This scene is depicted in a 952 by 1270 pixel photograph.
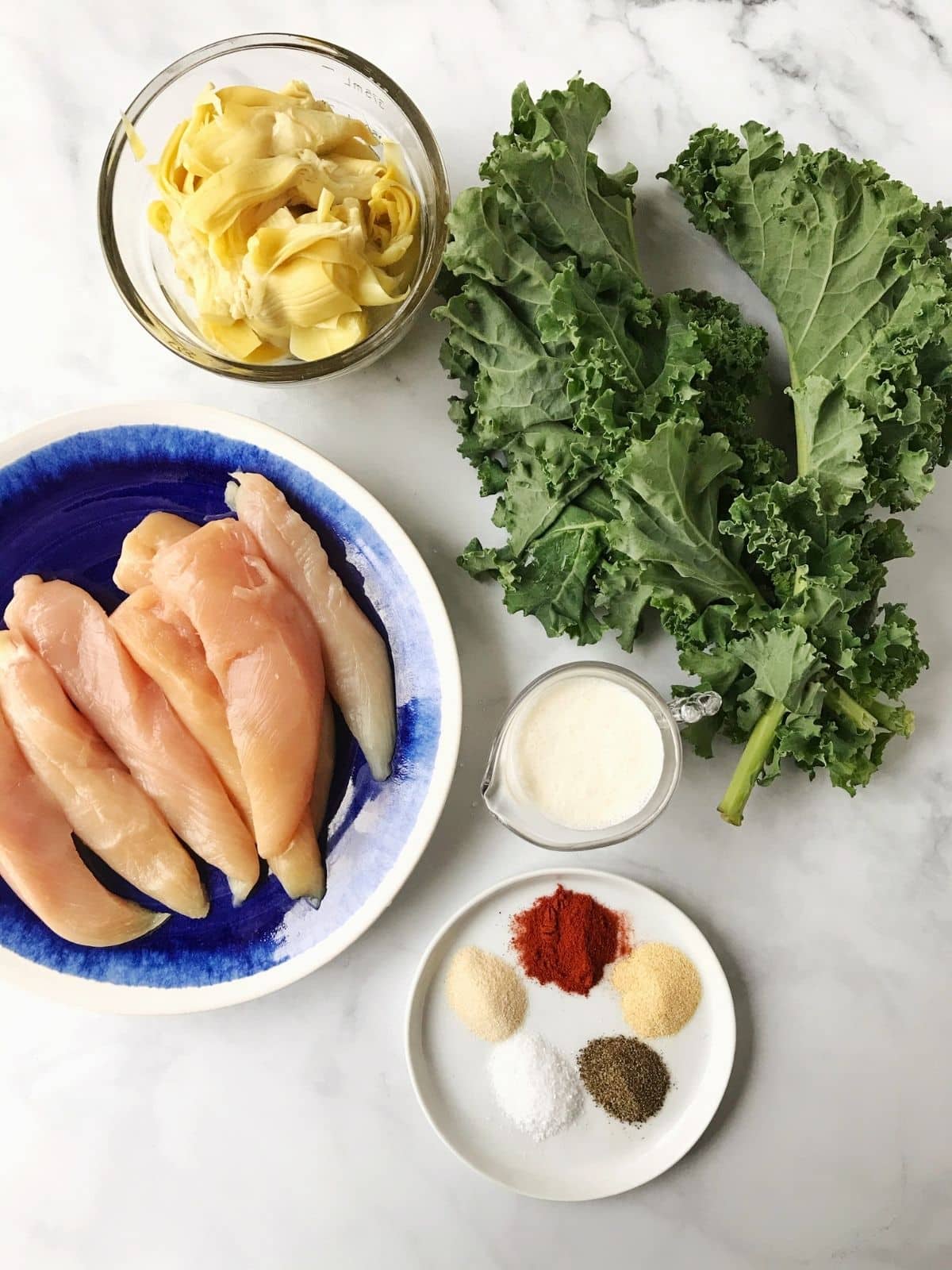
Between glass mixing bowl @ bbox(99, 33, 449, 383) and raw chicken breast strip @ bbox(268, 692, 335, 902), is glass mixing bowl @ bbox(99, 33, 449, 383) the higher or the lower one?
the higher one

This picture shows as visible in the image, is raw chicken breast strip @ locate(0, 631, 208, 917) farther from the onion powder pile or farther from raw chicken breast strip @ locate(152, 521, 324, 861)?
the onion powder pile

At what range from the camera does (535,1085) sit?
1.62m

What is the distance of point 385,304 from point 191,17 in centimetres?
72

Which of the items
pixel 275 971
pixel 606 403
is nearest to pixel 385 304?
pixel 606 403

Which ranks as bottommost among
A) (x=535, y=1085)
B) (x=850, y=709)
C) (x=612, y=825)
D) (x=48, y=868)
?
(x=48, y=868)

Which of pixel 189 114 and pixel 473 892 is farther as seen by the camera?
pixel 473 892

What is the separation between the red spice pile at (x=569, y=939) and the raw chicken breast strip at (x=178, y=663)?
20.5 inches

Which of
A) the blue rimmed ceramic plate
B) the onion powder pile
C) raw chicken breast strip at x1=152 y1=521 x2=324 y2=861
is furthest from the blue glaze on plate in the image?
the onion powder pile

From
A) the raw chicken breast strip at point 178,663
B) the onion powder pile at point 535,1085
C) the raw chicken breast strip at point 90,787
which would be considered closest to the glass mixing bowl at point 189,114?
the raw chicken breast strip at point 178,663

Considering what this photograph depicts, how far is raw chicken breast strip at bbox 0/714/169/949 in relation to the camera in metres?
1.53

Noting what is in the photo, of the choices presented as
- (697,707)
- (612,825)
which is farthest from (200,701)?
(697,707)

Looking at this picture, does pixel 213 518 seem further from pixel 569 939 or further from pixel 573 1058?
pixel 573 1058

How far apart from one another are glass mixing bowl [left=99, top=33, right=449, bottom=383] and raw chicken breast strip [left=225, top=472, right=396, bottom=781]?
0.20m

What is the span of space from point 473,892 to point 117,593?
2.53 ft
